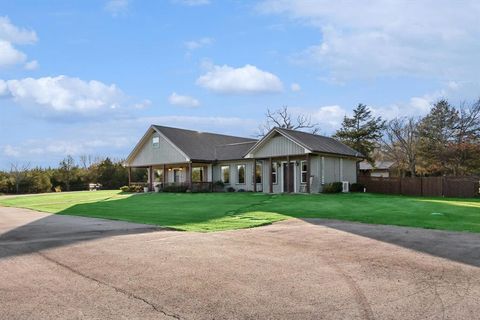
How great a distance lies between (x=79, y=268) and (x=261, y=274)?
10.1 feet

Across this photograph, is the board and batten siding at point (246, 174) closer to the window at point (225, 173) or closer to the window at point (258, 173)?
the window at point (225, 173)

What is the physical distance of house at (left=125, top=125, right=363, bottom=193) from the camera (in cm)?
3148

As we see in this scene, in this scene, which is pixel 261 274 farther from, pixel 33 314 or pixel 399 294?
pixel 33 314

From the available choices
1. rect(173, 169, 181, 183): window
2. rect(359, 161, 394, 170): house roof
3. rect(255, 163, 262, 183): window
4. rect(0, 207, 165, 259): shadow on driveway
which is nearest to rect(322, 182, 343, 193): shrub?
rect(255, 163, 262, 183): window

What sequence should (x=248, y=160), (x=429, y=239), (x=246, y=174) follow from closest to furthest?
(x=429, y=239) < (x=248, y=160) < (x=246, y=174)

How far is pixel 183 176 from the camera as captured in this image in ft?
137

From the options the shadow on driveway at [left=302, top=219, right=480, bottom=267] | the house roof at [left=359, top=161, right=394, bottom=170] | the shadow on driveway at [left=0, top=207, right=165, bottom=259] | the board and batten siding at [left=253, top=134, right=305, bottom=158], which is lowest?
the shadow on driveway at [left=302, top=219, right=480, bottom=267]

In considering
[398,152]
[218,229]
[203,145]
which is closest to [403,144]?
[398,152]

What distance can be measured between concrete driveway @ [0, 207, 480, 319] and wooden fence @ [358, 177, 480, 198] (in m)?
21.5

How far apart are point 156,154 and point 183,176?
3227 millimetres

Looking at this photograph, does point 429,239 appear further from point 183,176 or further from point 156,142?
point 156,142

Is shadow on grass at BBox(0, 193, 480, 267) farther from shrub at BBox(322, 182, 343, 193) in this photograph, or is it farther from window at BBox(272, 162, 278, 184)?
window at BBox(272, 162, 278, 184)

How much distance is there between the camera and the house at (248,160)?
1240 inches

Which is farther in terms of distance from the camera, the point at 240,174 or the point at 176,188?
the point at 176,188
